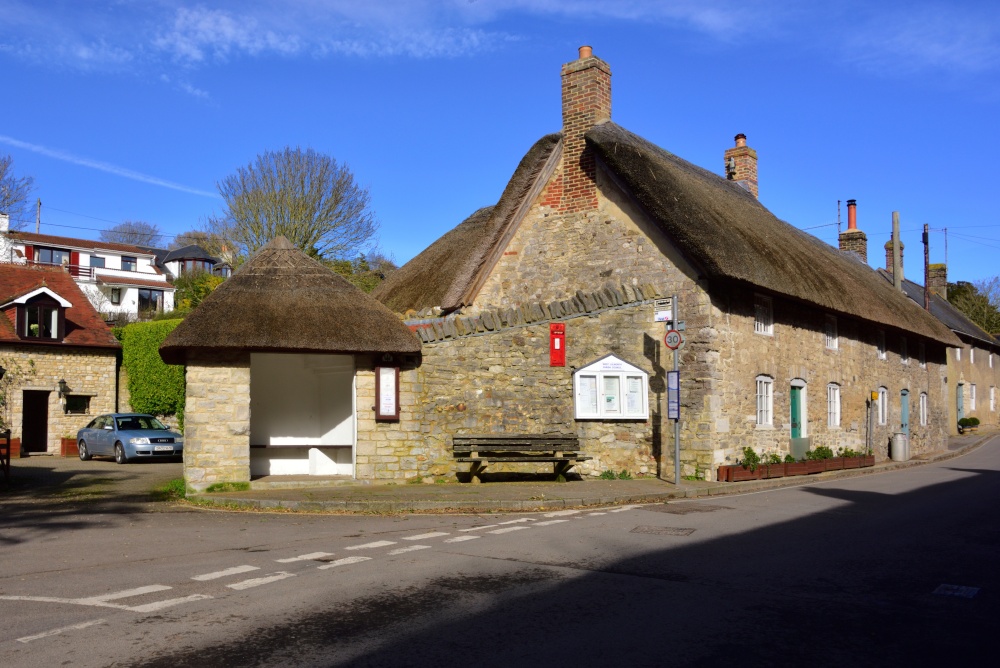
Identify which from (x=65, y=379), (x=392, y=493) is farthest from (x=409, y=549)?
(x=65, y=379)

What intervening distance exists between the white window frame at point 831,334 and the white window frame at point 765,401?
3.86 m

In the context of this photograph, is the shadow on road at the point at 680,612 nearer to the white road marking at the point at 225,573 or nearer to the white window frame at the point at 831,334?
the white road marking at the point at 225,573

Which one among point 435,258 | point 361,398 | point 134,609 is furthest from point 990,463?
point 134,609

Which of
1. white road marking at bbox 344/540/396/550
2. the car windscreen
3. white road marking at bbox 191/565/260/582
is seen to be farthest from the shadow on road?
the car windscreen

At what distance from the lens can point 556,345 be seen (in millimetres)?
17141

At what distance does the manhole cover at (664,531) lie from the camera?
10.3 m

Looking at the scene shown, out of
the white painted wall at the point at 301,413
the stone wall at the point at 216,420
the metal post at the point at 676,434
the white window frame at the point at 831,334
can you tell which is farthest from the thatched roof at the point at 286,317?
the white window frame at the point at 831,334

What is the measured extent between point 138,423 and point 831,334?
20669mm

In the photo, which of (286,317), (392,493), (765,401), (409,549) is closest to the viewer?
(409,549)

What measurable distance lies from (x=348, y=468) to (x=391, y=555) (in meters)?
8.61

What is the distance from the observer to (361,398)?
15250 mm

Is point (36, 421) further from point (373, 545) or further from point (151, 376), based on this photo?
point (373, 545)

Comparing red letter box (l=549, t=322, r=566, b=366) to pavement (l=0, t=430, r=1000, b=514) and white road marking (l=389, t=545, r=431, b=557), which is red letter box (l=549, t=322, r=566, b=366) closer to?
pavement (l=0, t=430, r=1000, b=514)

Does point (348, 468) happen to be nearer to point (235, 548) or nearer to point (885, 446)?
point (235, 548)
